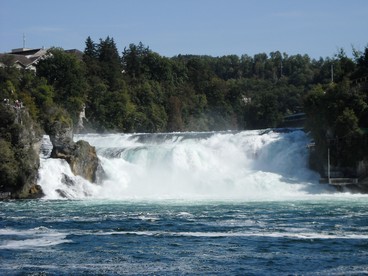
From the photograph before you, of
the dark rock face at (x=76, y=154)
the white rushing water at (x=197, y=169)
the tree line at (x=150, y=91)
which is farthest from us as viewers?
the tree line at (x=150, y=91)

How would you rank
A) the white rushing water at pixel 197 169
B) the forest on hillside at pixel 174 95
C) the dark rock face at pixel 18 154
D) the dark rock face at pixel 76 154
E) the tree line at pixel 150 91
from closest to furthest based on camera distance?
the dark rock face at pixel 18 154 → the white rushing water at pixel 197 169 → the dark rock face at pixel 76 154 → the forest on hillside at pixel 174 95 → the tree line at pixel 150 91

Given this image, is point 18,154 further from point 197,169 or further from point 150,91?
point 150,91

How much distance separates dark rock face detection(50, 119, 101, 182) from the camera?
5178 cm

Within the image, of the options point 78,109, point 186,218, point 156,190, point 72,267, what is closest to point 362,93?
point 156,190

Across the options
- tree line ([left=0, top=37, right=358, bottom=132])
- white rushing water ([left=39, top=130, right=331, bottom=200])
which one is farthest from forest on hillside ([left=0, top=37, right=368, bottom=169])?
white rushing water ([left=39, top=130, right=331, bottom=200])

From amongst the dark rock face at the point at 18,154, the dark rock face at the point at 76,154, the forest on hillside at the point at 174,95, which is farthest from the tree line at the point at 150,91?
the dark rock face at the point at 18,154

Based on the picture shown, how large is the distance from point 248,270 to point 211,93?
84.3m

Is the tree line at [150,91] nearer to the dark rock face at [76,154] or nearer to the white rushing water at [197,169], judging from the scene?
the dark rock face at [76,154]

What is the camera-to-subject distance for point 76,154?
171 feet

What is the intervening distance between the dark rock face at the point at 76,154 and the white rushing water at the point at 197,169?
70 cm

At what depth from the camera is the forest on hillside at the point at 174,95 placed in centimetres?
5647

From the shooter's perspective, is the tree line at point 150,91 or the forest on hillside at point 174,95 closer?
the forest on hillside at point 174,95

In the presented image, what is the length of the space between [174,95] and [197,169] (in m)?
43.2

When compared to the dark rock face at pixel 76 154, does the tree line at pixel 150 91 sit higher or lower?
higher
